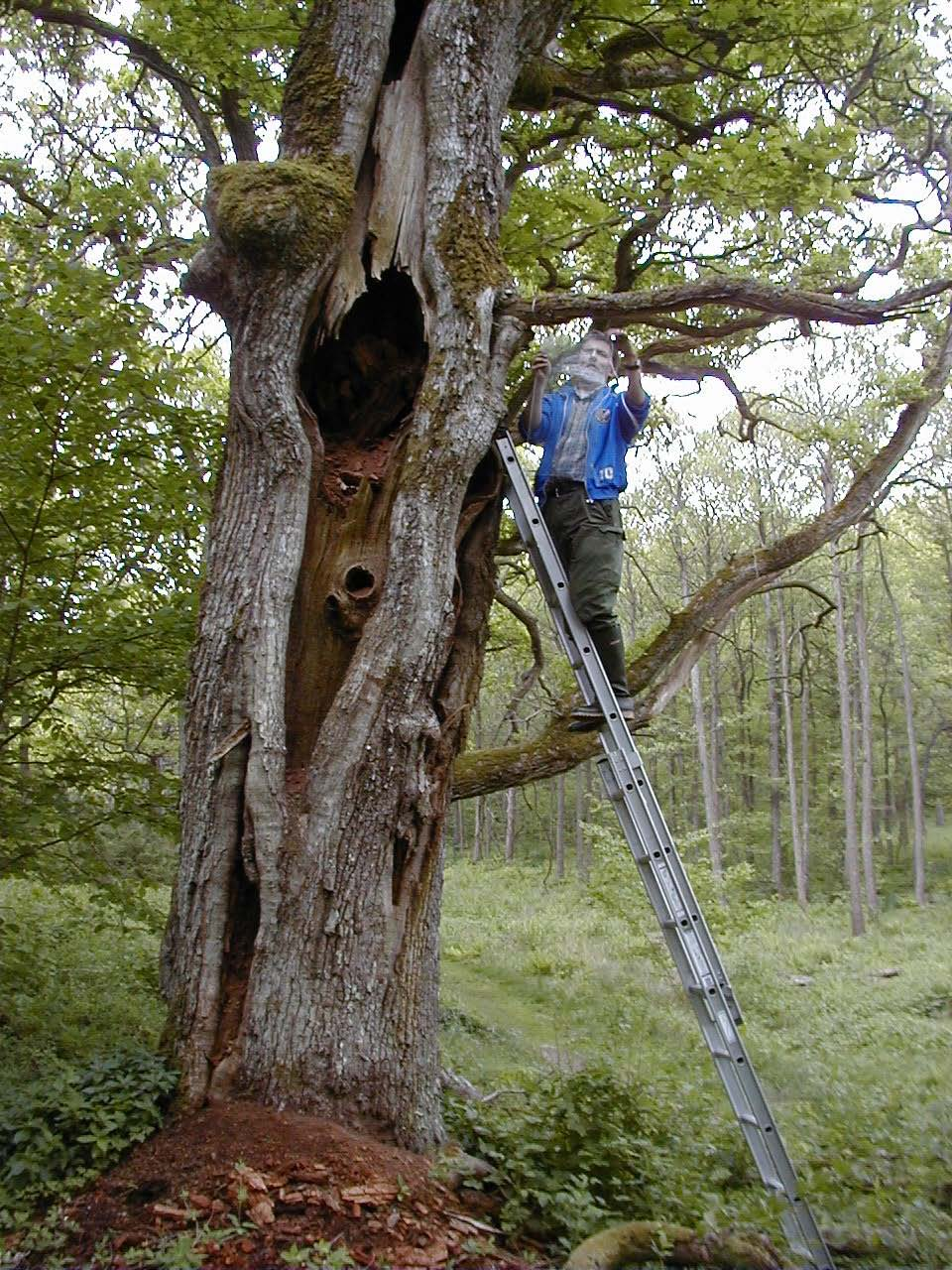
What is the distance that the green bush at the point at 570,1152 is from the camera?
3.41m

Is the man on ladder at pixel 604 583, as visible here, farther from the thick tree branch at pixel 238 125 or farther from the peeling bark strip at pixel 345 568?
the thick tree branch at pixel 238 125

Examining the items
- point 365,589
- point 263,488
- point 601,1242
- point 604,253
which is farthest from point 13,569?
point 604,253

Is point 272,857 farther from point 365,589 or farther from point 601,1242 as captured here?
point 601,1242

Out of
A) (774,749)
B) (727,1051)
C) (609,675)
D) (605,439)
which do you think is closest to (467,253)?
(605,439)

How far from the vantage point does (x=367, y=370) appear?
4723 millimetres

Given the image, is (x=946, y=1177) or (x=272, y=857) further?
(x=946, y=1177)

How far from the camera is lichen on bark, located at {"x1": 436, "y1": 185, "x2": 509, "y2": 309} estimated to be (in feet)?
14.9

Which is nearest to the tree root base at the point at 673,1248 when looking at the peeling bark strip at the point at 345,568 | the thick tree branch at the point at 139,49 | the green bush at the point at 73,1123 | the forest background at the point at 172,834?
the forest background at the point at 172,834

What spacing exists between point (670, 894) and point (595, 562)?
5.65 ft

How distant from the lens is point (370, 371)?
186 inches

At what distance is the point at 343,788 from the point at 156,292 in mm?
6487

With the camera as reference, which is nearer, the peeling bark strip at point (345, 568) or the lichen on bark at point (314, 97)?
the peeling bark strip at point (345, 568)

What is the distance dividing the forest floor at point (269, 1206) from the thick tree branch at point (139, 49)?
7860mm

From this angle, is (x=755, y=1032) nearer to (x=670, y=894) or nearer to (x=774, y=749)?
(x=670, y=894)
